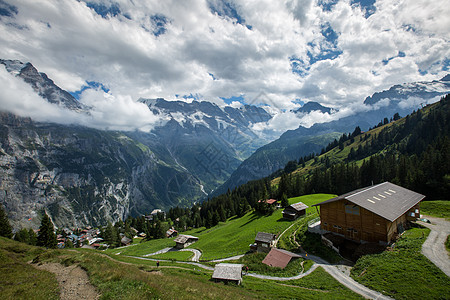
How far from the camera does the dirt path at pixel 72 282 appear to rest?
1653 centimetres

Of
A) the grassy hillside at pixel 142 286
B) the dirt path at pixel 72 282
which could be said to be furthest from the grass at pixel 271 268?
the dirt path at pixel 72 282

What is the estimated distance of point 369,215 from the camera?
35.7m

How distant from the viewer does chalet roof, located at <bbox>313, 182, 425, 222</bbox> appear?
115ft

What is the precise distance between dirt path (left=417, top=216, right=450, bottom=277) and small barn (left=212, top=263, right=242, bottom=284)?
24277 millimetres

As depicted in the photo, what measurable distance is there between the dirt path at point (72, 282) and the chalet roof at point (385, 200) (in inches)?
1566

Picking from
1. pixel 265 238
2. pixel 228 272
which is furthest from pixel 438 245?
pixel 228 272

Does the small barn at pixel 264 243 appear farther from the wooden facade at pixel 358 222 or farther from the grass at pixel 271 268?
the wooden facade at pixel 358 222

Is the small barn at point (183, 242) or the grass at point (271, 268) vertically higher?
the grass at point (271, 268)

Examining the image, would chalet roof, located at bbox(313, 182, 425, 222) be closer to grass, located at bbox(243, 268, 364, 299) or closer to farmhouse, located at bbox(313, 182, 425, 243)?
farmhouse, located at bbox(313, 182, 425, 243)

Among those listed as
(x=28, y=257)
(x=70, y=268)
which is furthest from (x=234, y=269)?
(x=28, y=257)

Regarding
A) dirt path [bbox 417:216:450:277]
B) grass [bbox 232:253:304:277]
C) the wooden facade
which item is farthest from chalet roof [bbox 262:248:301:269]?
dirt path [bbox 417:216:450:277]

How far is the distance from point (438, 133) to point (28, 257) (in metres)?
206

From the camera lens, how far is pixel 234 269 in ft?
94.9

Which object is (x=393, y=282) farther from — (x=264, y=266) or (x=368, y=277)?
(x=264, y=266)
